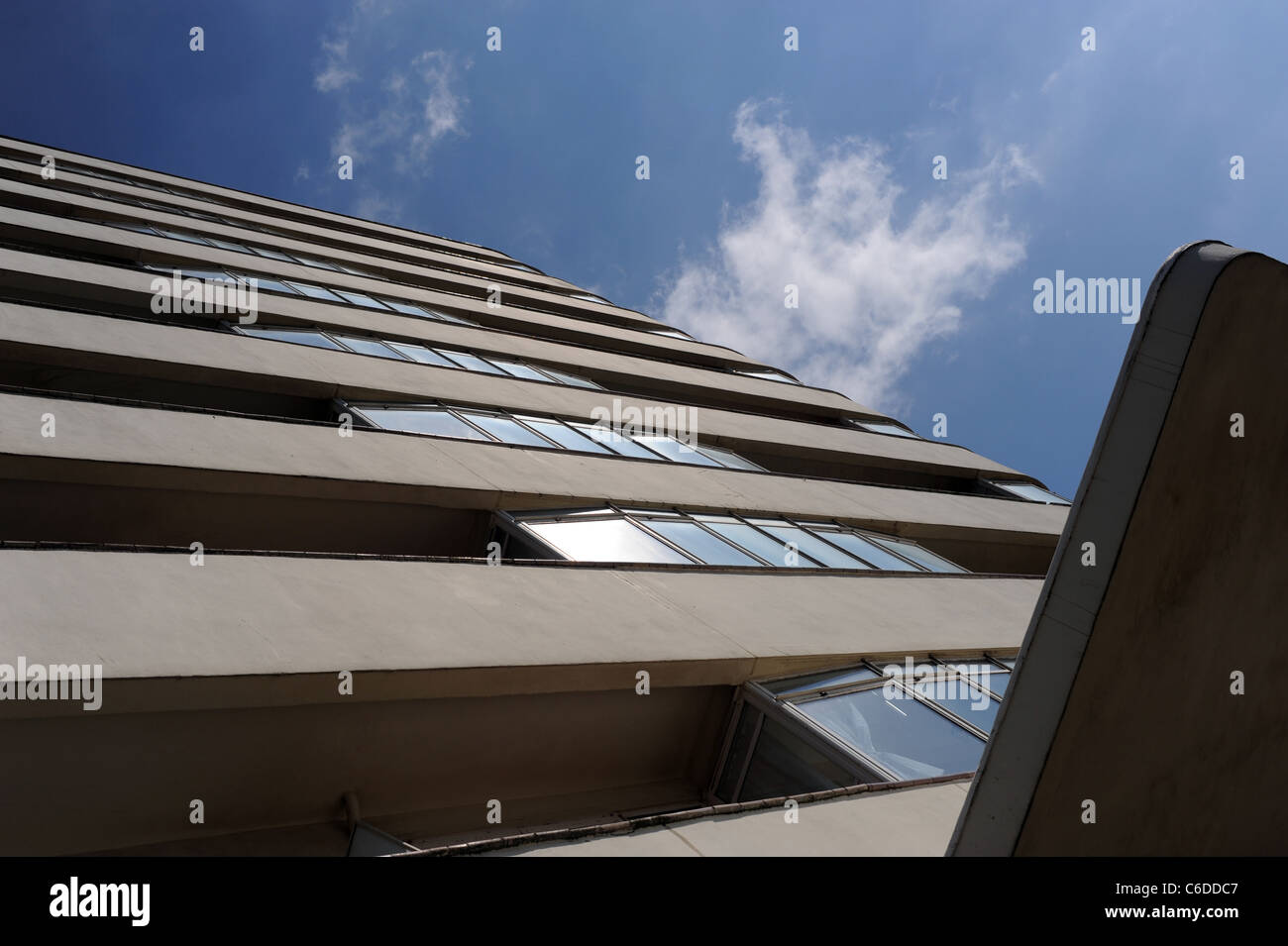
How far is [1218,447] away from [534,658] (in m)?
4.66

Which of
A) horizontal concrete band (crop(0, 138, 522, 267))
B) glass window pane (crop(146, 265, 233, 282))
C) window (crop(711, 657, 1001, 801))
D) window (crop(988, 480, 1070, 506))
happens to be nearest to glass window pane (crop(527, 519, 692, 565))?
window (crop(711, 657, 1001, 801))

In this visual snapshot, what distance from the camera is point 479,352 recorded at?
17.5m

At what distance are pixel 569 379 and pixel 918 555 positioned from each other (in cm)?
766

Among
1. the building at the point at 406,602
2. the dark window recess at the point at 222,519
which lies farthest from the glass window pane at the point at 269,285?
the dark window recess at the point at 222,519

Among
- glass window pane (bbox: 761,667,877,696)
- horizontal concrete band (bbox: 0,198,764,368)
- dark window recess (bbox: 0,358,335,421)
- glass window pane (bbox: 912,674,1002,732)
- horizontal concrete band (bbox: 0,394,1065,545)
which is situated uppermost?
horizontal concrete band (bbox: 0,198,764,368)

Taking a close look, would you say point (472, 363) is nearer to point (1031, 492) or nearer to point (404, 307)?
point (404, 307)

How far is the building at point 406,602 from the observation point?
5.61 m

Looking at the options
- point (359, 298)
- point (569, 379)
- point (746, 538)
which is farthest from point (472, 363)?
point (746, 538)

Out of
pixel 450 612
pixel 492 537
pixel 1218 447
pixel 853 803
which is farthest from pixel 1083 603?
pixel 492 537

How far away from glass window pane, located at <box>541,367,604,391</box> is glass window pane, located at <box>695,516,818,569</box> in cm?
645

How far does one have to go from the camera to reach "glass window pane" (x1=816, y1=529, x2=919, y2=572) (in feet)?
41.5

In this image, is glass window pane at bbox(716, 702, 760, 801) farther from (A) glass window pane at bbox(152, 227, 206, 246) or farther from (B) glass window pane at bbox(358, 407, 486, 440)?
(A) glass window pane at bbox(152, 227, 206, 246)

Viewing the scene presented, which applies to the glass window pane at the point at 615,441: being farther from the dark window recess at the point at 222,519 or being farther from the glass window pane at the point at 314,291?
the glass window pane at the point at 314,291
